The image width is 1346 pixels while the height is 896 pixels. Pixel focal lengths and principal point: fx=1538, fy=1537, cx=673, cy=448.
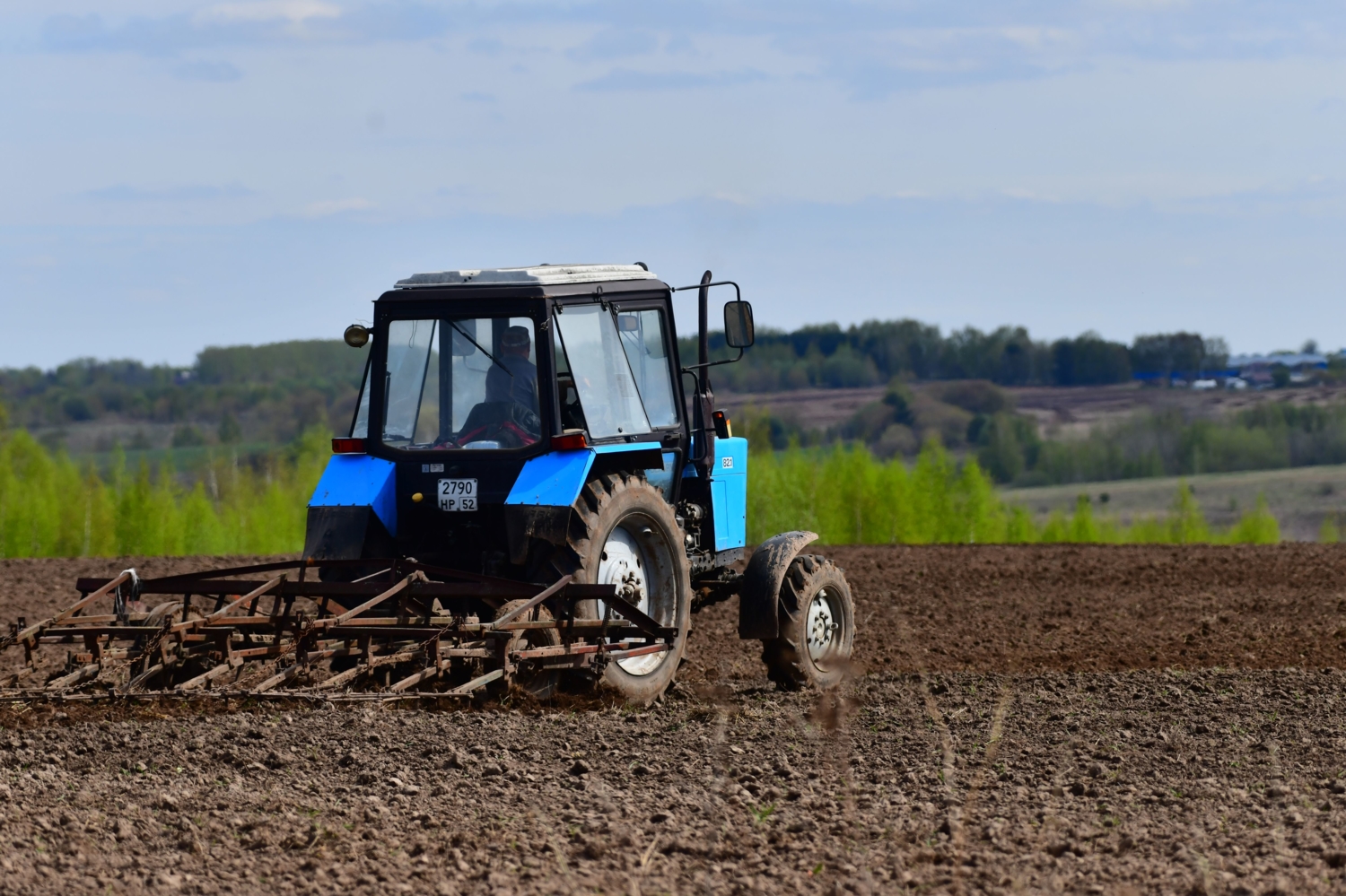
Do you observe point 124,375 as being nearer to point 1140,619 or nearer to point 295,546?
point 295,546

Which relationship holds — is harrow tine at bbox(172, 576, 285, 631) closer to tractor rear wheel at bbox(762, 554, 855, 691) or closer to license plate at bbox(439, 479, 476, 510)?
license plate at bbox(439, 479, 476, 510)

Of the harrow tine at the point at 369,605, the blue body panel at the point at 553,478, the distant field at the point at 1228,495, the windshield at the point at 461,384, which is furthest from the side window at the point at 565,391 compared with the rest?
the distant field at the point at 1228,495

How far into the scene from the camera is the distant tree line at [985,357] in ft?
226

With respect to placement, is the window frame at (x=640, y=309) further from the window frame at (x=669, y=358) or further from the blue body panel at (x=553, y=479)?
the blue body panel at (x=553, y=479)

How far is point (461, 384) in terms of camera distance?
846cm

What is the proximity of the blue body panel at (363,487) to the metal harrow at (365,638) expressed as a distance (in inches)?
14.4

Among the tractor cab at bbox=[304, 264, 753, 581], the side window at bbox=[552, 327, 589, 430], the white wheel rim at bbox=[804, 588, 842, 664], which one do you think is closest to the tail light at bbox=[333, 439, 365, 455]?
the tractor cab at bbox=[304, 264, 753, 581]

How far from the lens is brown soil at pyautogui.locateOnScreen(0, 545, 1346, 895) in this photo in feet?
15.9

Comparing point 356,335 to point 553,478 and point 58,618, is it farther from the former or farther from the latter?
point 58,618

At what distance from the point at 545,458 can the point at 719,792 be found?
2.57m

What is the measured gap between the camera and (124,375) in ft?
239

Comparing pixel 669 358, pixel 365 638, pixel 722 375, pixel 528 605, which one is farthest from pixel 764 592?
pixel 722 375

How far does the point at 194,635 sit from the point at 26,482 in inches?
1375

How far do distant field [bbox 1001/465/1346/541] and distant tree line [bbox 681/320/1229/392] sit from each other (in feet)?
23.2
